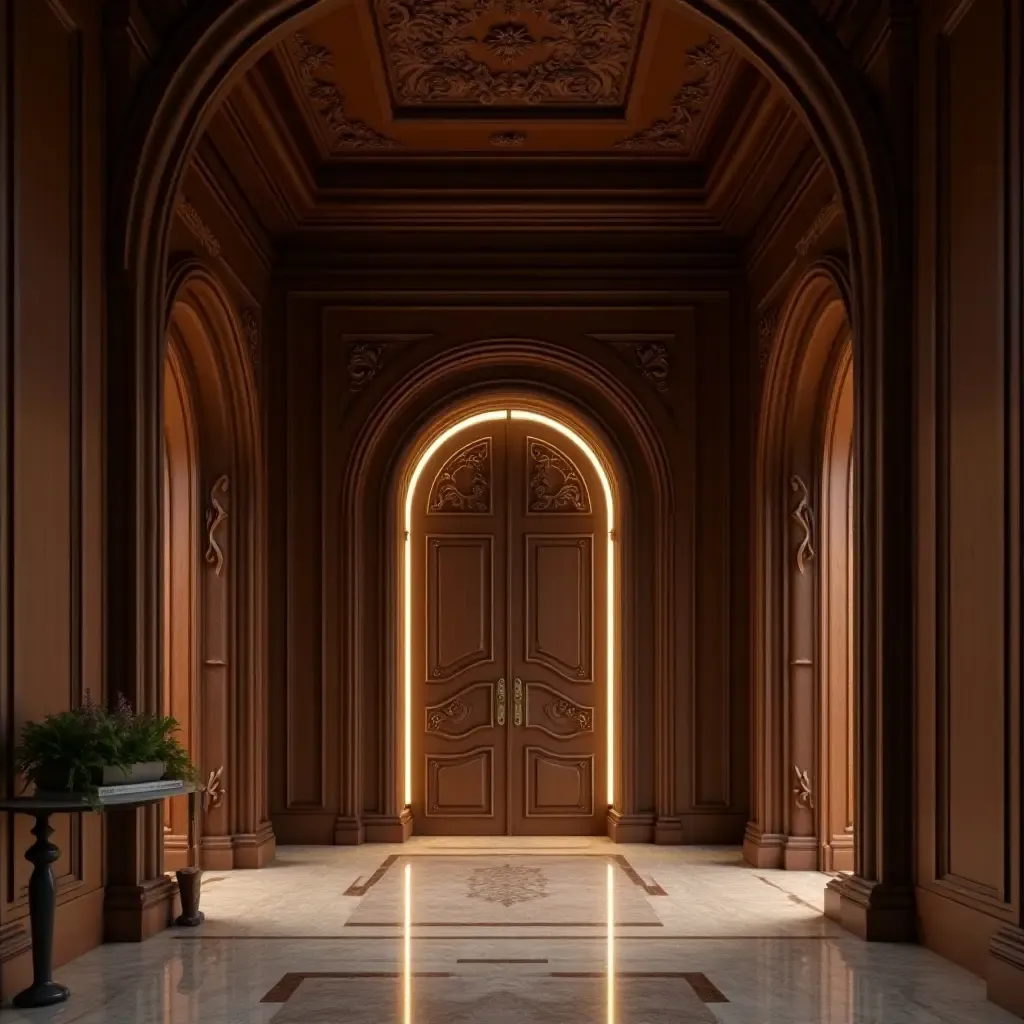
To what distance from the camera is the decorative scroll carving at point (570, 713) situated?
9570 millimetres

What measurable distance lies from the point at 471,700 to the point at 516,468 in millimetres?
1638

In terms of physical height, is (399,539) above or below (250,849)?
above

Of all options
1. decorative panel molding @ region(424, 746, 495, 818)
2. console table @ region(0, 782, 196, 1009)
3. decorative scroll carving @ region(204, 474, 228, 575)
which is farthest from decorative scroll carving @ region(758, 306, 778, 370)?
console table @ region(0, 782, 196, 1009)

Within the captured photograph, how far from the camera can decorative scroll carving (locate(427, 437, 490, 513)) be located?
9703 millimetres

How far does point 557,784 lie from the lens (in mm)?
9539

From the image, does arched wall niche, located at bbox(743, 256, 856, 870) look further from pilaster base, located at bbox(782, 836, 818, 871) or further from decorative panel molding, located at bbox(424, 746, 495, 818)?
decorative panel molding, located at bbox(424, 746, 495, 818)

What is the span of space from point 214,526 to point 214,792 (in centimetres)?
155

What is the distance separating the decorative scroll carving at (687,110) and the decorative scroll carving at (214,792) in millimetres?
4430

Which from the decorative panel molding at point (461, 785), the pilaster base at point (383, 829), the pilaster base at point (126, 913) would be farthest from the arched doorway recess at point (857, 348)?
the decorative panel molding at point (461, 785)

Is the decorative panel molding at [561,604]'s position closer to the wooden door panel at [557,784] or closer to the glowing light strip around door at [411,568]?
the glowing light strip around door at [411,568]

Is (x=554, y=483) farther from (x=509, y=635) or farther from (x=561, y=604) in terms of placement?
(x=509, y=635)

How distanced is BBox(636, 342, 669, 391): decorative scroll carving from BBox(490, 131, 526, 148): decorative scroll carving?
167cm

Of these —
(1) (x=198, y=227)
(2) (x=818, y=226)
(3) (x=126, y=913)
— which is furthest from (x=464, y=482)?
(3) (x=126, y=913)

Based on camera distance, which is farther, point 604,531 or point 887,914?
point 604,531
